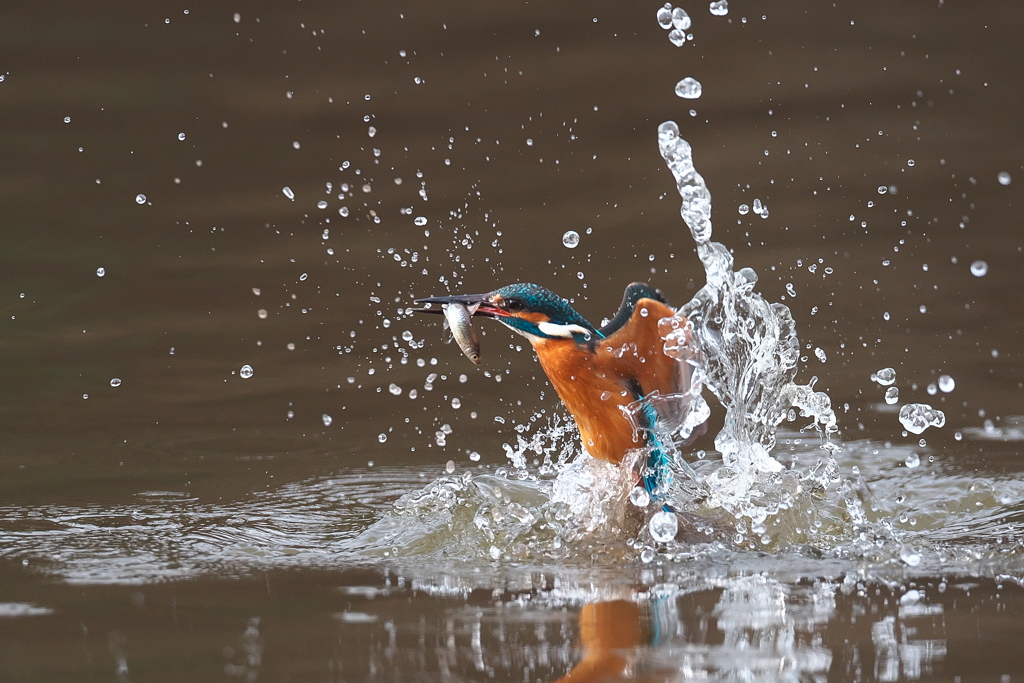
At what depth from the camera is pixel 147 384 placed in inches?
185

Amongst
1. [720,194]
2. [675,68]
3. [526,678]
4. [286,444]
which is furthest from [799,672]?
[675,68]

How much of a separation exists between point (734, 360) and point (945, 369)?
5.16ft

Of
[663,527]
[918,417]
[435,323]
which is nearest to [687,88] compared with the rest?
[918,417]

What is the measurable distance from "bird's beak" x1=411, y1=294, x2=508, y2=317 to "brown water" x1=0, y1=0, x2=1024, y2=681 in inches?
20.3

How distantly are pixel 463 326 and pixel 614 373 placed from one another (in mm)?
420

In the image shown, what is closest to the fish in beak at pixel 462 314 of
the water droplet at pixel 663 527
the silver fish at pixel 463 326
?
the silver fish at pixel 463 326

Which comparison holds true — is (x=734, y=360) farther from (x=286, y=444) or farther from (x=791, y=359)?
(x=286, y=444)

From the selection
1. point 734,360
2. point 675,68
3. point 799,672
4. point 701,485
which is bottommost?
point 799,672

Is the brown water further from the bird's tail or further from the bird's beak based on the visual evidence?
the bird's beak

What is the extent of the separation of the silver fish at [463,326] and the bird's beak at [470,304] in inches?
0.6

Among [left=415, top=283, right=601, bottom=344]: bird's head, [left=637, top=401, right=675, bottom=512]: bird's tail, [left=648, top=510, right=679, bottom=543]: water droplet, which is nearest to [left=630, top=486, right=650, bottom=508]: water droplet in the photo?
[left=637, top=401, right=675, bottom=512]: bird's tail

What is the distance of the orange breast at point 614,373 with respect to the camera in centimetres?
317

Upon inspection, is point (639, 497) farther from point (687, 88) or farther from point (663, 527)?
point (687, 88)

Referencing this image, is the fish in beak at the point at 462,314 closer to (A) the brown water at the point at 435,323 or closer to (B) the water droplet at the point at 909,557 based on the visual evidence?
(A) the brown water at the point at 435,323
